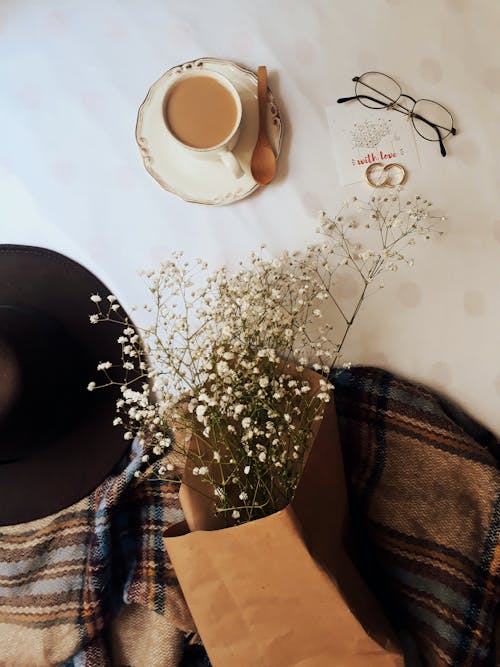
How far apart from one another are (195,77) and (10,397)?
1.89 ft

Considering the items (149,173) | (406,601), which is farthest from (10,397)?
(406,601)

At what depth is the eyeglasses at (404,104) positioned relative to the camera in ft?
2.71

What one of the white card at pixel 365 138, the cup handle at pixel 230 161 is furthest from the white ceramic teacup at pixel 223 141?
the white card at pixel 365 138

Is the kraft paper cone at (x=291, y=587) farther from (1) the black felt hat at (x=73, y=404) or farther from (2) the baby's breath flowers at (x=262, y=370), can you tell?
(1) the black felt hat at (x=73, y=404)

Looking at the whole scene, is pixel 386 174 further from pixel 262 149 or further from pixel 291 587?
pixel 291 587

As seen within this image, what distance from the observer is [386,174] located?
0.84 meters

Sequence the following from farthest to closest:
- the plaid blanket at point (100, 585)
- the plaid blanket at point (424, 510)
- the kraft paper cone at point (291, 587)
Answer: the plaid blanket at point (100, 585), the plaid blanket at point (424, 510), the kraft paper cone at point (291, 587)

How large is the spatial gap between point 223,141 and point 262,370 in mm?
364

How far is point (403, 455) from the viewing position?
2.69 ft

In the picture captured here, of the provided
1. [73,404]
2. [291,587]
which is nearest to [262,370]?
[291,587]

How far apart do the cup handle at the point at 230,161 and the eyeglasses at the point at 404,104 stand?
213mm

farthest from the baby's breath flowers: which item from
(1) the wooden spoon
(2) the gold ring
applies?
(1) the wooden spoon

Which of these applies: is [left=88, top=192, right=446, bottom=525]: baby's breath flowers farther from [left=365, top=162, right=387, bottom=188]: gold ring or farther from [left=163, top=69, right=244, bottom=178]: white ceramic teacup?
[left=163, top=69, right=244, bottom=178]: white ceramic teacup

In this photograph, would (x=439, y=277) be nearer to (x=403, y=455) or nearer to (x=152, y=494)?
(x=403, y=455)
